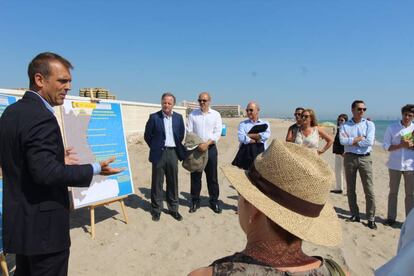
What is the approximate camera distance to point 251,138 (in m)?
5.25

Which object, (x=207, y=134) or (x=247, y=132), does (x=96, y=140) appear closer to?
(x=207, y=134)

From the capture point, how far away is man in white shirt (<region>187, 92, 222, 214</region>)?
5453 mm

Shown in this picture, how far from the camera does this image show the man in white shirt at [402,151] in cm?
469

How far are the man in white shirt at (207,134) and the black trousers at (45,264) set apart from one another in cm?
345

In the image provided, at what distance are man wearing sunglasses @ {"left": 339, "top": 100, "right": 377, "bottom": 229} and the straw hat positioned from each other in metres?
4.07

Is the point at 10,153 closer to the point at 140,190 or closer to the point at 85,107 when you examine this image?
the point at 85,107

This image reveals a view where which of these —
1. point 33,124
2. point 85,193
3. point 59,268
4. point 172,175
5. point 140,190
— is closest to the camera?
point 33,124

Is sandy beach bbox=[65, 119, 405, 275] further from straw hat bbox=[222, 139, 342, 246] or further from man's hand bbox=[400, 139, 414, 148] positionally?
straw hat bbox=[222, 139, 342, 246]

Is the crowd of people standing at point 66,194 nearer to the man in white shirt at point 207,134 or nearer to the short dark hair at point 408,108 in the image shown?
the man in white shirt at point 207,134

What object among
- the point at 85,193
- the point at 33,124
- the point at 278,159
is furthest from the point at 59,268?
the point at 85,193

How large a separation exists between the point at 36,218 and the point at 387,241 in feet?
14.3

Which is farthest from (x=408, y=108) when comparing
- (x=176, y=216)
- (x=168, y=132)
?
(x=176, y=216)

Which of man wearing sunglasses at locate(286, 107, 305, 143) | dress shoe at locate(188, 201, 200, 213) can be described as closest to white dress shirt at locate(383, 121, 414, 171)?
man wearing sunglasses at locate(286, 107, 305, 143)

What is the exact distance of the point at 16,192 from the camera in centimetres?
195
